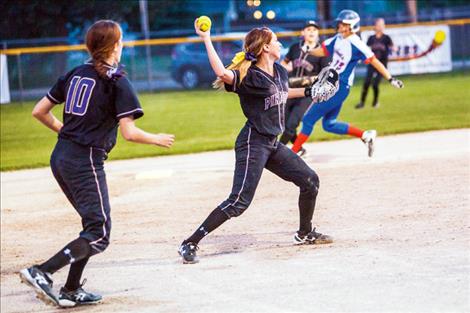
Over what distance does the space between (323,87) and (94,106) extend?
2.79 meters

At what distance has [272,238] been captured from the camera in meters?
9.73

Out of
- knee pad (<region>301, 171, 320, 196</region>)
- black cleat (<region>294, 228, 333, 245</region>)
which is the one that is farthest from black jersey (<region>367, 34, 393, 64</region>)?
knee pad (<region>301, 171, 320, 196</region>)

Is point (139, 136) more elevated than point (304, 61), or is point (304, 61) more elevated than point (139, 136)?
point (139, 136)

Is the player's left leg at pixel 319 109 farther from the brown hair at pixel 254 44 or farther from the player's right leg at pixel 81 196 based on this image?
the player's right leg at pixel 81 196

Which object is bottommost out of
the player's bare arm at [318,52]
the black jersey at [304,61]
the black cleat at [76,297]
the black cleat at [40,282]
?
the black cleat at [76,297]

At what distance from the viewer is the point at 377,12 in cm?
4488

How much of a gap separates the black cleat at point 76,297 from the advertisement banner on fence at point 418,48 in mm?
24001

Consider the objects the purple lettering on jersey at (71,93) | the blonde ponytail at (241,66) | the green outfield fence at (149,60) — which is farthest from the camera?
the green outfield fence at (149,60)

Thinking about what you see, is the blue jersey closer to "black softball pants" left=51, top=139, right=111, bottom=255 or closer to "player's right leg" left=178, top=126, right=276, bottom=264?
"player's right leg" left=178, top=126, right=276, bottom=264

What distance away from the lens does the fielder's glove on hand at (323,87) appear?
928 cm

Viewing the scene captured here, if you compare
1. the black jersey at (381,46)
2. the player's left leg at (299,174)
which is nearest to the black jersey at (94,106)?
the player's left leg at (299,174)

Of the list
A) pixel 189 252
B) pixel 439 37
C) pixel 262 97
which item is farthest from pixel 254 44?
pixel 439 37

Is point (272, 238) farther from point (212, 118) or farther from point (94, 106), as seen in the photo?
point (212, 118)

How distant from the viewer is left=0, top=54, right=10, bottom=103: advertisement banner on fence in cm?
2877
